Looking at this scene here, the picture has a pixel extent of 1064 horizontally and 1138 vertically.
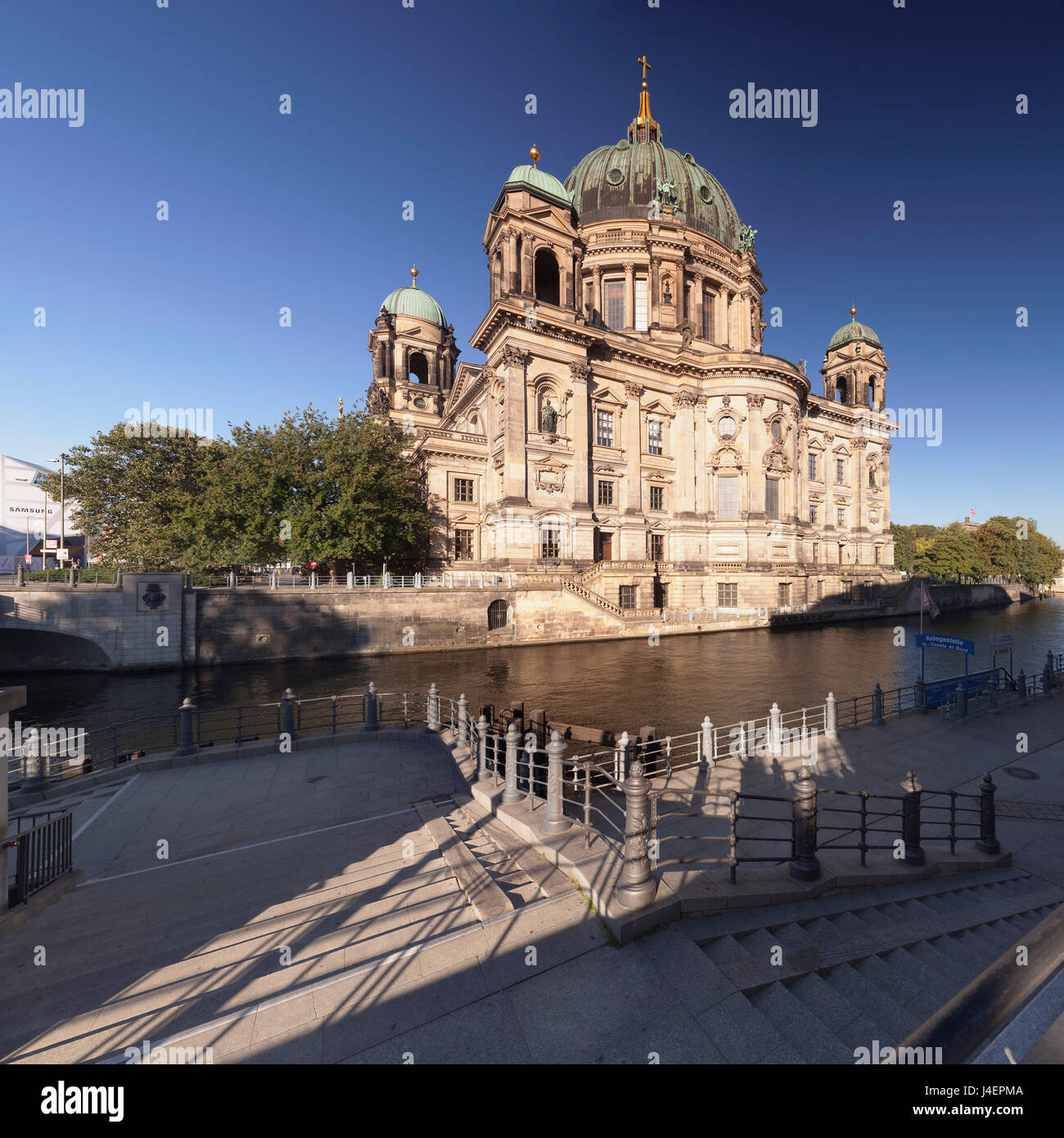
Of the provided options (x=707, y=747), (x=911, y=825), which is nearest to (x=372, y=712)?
(x=707, y=747)

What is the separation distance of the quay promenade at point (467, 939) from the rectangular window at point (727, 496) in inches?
1372

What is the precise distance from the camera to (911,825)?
6.33m

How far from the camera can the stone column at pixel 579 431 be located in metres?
35.5

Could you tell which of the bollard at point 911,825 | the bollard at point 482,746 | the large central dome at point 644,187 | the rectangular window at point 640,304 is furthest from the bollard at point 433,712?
the large central dome at point 644,187

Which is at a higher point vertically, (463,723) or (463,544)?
(463,544)

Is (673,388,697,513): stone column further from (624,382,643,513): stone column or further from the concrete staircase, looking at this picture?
the concrete staircase

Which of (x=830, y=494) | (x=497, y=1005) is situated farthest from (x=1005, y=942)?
(x=830, y=494)

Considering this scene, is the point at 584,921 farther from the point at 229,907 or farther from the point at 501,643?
the point at 501,643

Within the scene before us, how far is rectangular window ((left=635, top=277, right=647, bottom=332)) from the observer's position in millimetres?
44906

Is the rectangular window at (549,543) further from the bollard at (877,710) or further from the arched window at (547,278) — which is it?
the bollard at (877,710)

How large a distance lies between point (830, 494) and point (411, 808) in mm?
58863

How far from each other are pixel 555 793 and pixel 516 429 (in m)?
30.4

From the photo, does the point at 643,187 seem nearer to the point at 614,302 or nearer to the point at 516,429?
the point at 614,302

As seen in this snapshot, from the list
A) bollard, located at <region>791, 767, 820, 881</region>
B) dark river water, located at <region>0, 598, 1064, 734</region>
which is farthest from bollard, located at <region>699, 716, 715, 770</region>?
bollard, located at <region>791, 767, 820, 881</region>
